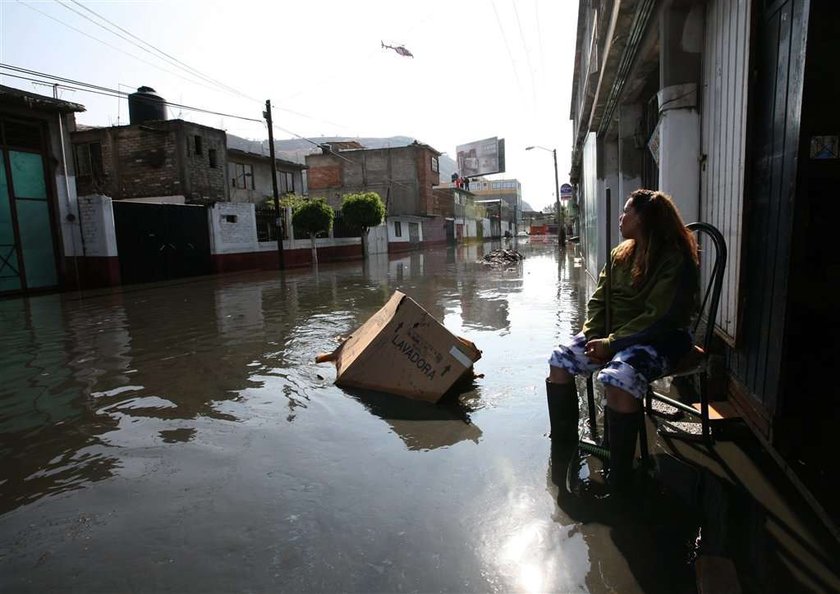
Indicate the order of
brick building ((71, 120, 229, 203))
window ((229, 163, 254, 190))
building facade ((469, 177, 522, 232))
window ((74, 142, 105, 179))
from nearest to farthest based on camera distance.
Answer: brick building ((71, 120, 229, 203)) → window ((74, 142, 105, 179)) → window ((229, 163, 254, 190)) → building facade ((469, 177, 522, 232))

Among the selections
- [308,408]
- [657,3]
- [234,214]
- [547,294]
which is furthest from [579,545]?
[234,214]

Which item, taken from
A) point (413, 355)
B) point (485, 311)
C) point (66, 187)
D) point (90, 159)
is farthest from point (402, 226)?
point (413, 355)

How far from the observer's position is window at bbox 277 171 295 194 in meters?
33.5

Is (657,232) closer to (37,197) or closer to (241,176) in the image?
(37,197)

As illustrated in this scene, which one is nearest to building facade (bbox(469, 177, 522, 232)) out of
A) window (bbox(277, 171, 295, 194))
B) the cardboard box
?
window (bbox(277, 171, 295, 194))

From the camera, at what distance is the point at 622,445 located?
2.36m

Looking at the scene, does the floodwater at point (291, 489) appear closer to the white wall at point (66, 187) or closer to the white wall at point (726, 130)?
the white wall at point (726, 130)

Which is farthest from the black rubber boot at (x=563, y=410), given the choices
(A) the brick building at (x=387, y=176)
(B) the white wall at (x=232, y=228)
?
(A) the brick building at (x=387, y=176)

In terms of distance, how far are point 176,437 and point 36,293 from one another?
49.2 ft

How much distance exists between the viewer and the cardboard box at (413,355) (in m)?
3.85

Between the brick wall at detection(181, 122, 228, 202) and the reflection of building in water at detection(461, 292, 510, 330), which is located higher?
the brick wall at detection(181, 122, 228, 202)

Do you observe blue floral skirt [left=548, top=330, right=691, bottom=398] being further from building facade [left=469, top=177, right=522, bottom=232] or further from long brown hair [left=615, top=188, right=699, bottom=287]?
building facade [left=469, top=177, right=522, bottom=232]

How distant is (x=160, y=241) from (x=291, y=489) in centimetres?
1859

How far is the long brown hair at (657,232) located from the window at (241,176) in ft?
99.2
